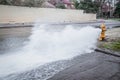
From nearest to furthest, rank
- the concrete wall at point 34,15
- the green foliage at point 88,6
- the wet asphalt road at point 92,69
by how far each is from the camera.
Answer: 1. the wet asphalt road at point 92,69
2. the concrete wall at point 34,15
3. the green foliage at point 88,6

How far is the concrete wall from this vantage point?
85.1 feet

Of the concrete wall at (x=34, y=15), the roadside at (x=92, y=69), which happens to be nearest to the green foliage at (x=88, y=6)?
the concrete wall at (x=34, y=15)

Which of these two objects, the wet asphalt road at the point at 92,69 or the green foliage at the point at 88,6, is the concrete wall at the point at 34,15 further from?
the wet asphalt road at the point at 92,69

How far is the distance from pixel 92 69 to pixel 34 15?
81.2ft

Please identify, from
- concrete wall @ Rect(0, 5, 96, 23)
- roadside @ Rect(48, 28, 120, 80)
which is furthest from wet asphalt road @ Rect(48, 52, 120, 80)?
concrete wall @ Rect(0, 5, 96, 23)

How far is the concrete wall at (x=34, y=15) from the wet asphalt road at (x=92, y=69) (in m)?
20.4

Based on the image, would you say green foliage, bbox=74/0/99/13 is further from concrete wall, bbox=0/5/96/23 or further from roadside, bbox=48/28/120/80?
roadside, bbox=48/28/120/80

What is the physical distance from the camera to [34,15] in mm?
29703

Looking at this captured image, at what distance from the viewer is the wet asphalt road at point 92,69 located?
5246mm

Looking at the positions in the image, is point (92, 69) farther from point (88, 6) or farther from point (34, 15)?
point (88, 6)

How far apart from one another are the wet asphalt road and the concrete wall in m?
20.4

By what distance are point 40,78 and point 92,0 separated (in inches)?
1842

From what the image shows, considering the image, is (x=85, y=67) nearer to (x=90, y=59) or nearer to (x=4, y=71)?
(x=90, y=59)

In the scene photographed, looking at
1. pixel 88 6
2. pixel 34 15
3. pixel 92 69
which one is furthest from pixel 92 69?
pixel 88 6
